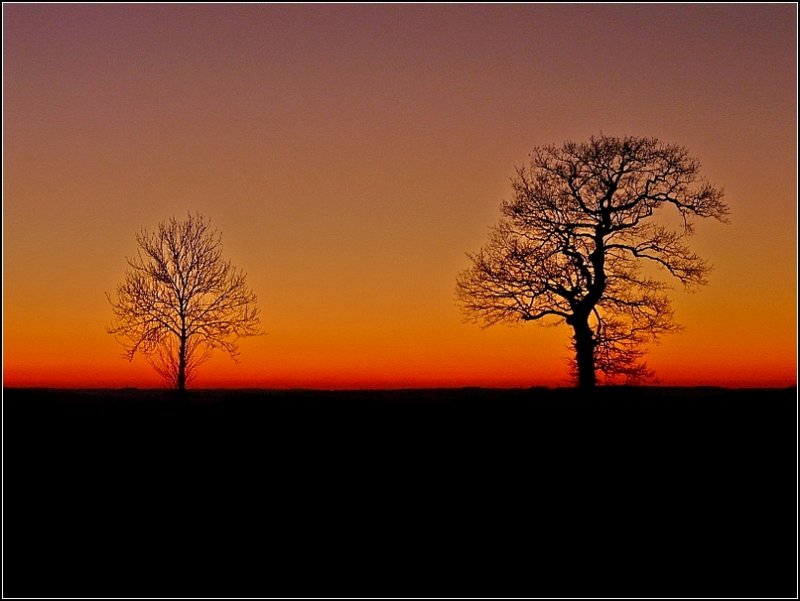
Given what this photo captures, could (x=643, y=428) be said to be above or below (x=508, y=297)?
below

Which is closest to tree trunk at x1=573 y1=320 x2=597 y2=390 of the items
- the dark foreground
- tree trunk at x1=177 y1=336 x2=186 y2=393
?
the dark foreground

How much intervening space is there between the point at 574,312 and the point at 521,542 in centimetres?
2003

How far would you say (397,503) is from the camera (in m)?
19.2

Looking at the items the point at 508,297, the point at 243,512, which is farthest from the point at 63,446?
the point at 508,297

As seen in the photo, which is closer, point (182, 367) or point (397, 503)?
point (397, 503)

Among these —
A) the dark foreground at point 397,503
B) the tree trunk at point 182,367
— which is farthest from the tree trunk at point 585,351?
the tree trunk at point 182,367

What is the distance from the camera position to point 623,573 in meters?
16.2

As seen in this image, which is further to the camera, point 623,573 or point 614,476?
point 614,476

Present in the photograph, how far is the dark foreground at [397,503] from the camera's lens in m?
15.9

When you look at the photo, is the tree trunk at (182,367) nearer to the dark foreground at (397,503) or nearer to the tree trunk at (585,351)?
the dark foreground at (397,503)

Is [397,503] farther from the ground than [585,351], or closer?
closer

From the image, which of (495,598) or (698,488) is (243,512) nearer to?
(495,598)

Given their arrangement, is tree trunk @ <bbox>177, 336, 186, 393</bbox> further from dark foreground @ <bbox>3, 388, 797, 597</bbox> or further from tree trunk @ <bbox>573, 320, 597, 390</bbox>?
tree trunk @ <bbox>573, 320, 597, 390</bbox>

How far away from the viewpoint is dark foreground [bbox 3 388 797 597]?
52.2 feet
